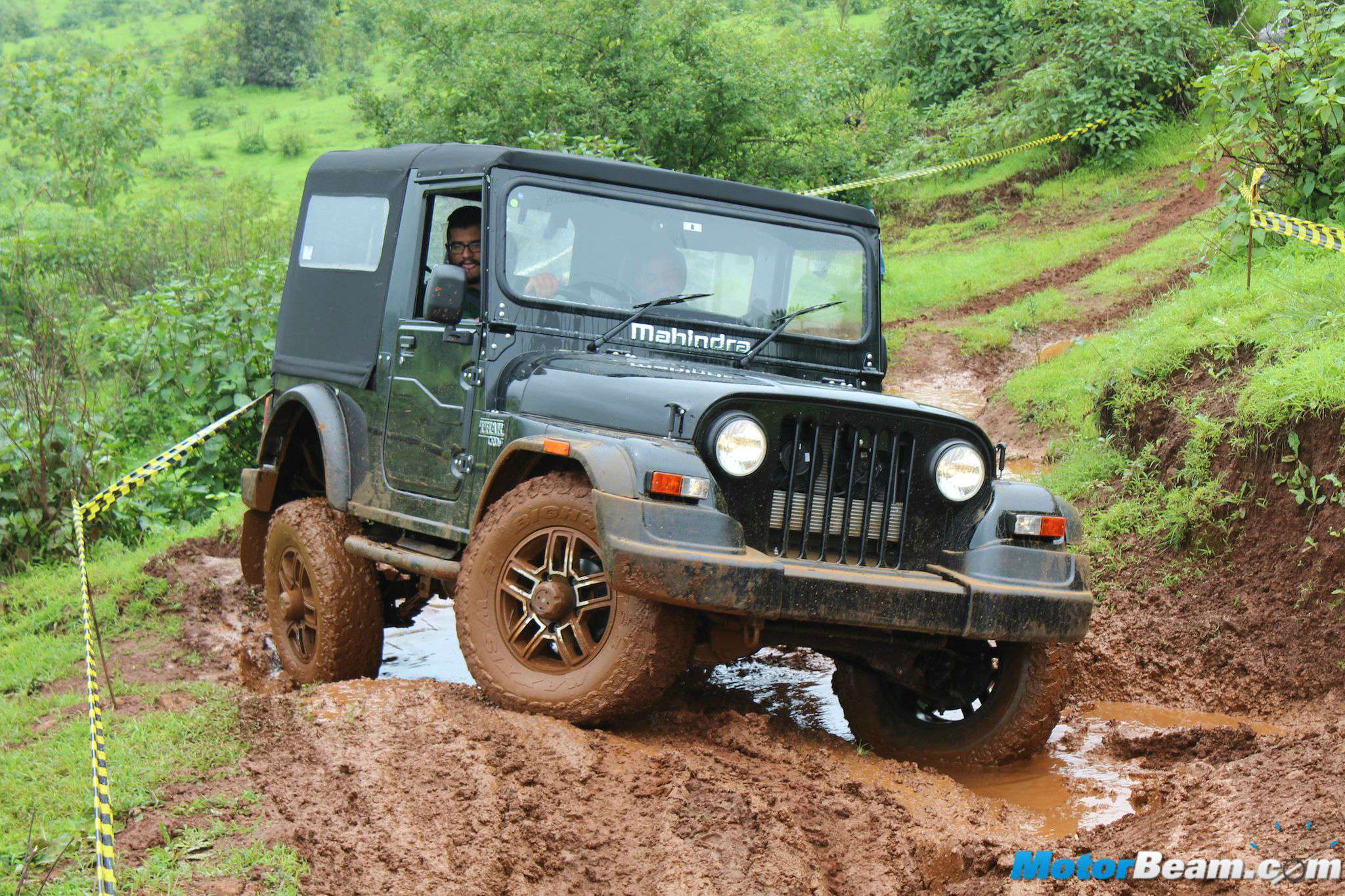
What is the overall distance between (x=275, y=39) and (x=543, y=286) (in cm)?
4267

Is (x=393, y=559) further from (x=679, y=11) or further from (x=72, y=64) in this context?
(x=72, y=64)

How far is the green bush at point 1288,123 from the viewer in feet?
26.9

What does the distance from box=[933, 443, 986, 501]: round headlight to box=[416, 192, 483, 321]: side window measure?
6.46 feet

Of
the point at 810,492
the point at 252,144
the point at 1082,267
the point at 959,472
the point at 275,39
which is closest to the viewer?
the point at 810,492

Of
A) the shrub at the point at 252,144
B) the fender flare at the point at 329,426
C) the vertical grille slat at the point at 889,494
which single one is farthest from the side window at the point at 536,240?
the shrub at the point at 252,144

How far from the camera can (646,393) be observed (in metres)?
4.59

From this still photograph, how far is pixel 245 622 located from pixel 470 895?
449cm

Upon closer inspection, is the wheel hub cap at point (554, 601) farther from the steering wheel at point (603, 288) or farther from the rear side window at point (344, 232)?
the rear side window at point (344, 232)

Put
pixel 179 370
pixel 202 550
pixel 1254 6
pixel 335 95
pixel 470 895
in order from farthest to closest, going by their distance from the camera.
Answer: pixel 335 95
pixel 1254 6
pixel 179 370
pixel 202 550
pixel 470 895

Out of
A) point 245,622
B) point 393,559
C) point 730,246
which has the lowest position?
point 245,622

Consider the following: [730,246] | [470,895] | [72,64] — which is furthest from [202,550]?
[72,64]

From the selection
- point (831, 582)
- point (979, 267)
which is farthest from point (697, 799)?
point (979, 267)

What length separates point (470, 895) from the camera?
11.0 ft

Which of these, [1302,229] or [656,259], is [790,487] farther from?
[1302,229]
